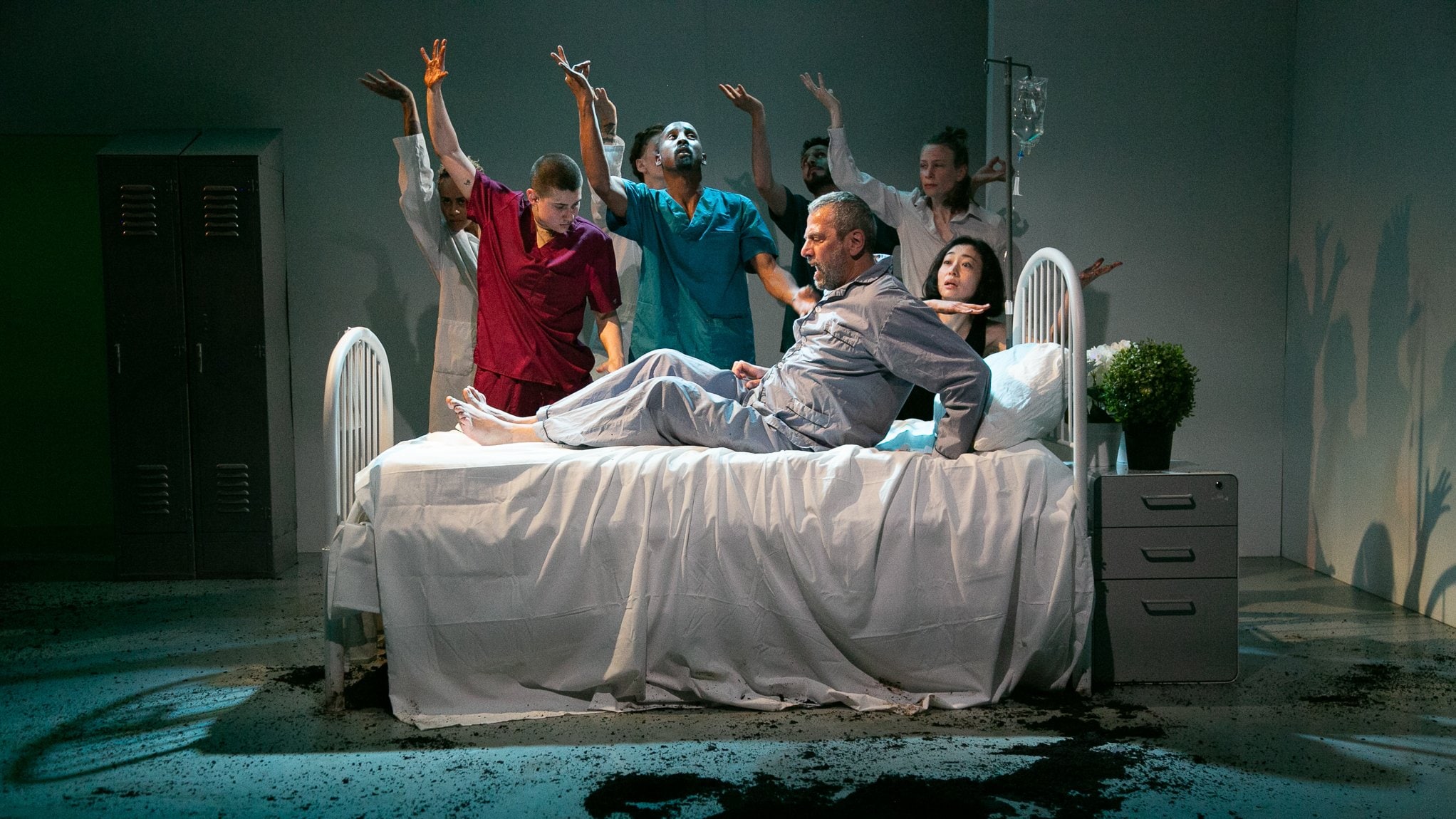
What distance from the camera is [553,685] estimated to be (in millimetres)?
3047

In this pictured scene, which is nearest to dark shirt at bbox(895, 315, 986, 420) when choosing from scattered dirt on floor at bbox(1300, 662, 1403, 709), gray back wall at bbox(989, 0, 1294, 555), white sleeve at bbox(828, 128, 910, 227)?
white sleeve at bbox(828, 128, 910, 227)

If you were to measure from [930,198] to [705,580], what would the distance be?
2.26 meters

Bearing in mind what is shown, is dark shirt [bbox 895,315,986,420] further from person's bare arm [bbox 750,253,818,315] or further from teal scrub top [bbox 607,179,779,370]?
teal scrub top [bbox 607,179,779,370]

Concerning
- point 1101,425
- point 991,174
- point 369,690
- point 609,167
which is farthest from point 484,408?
point 991,174

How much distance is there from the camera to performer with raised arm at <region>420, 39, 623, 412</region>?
13.3 feet

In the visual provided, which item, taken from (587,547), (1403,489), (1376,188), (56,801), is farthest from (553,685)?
(1376,188)

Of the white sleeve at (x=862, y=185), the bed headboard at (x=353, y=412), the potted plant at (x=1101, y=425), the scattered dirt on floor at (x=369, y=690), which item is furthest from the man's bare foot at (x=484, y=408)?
the white sleeve at (x=862, y=185)

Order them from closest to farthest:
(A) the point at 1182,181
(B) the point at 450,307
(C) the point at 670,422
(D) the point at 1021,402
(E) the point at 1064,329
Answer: (D) the point at 1021,402, (C) the point at 670,422, (E) the point at 1064,329, (B) the point at 450,307, (A) the point at 1182,181

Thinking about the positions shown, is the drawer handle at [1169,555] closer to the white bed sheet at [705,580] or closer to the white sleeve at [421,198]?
the white bed sheet at [705,580]

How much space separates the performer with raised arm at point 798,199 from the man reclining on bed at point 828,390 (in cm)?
117

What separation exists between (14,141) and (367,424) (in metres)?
3.64

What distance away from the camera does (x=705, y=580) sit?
3023 millimetres

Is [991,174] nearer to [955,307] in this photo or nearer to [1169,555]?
[955,307]

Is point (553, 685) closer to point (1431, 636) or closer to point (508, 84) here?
point (1431, 636)
